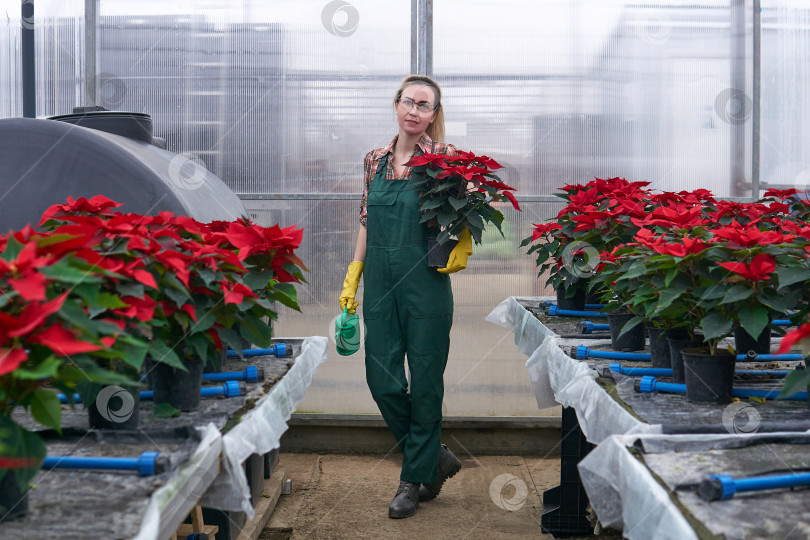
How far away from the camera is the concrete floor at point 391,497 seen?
3119 mm

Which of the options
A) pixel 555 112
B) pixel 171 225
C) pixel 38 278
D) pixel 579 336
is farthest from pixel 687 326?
pixel 555 112

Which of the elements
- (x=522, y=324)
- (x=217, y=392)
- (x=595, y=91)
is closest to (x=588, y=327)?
(x=522, y=324)

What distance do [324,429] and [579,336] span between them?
1980mm

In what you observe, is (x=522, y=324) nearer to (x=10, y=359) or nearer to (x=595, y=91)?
(x=595, y=91)

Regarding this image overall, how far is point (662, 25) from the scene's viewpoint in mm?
4203

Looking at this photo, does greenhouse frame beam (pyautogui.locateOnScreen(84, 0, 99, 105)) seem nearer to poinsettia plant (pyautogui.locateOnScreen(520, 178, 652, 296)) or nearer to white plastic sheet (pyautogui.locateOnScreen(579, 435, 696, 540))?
poinsettia plant (pyautogui.locateOnScreen(520, 178, 652, 296))

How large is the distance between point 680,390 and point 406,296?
1.35 meters

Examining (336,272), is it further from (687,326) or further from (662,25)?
(687,326)

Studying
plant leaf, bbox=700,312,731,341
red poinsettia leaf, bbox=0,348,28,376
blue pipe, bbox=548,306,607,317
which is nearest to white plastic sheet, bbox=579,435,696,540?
plant leaf, bbox=700,312,731,341

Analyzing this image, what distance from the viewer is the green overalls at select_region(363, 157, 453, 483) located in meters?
3.01

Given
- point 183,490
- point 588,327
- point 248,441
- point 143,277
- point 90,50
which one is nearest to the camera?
point 183,490

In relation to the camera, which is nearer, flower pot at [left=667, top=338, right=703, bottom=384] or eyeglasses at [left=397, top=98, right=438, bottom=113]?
flower pot at [left=667, top=338, right=703, bottom=384]

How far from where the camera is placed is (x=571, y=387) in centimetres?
198

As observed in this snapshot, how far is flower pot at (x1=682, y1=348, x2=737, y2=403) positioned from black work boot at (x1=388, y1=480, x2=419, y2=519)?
1.66m
